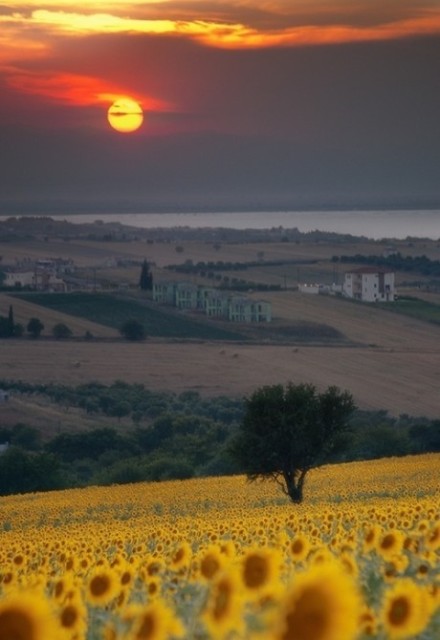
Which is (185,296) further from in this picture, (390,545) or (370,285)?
(390,545)

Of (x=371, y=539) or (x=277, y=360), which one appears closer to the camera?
(x=371, y=539)

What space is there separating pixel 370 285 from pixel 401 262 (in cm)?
3087

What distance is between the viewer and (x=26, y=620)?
109 inches

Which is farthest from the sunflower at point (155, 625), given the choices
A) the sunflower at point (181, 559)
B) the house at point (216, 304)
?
the house at point (216, 304)

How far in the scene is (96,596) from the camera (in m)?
4.53

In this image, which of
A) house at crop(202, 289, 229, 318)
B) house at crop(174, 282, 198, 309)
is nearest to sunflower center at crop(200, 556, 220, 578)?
house at crop(202, 289, 229, 318)

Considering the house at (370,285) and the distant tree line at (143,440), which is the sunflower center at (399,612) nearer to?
the distant tree line at (143,440)

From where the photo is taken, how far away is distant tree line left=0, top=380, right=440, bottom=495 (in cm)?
4025

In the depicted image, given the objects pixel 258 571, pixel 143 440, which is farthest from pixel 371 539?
pixel 143 440

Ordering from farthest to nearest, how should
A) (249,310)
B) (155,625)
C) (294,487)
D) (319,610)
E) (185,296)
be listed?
(185,296) < (249,310) < (294,487) < (155,625) < (319,610)

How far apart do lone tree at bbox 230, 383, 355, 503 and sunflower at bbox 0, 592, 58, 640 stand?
2359cm

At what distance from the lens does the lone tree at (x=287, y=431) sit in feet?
87.6

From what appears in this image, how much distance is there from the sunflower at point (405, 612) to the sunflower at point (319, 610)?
37 cm

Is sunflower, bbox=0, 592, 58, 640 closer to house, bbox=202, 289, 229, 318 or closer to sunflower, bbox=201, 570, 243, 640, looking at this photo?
sunflower, bbox=201, 570, 243, 640
